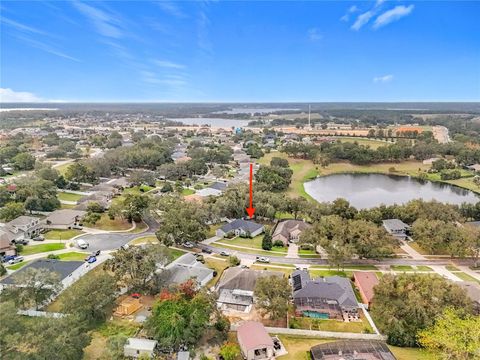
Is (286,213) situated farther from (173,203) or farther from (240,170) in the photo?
(240,170)

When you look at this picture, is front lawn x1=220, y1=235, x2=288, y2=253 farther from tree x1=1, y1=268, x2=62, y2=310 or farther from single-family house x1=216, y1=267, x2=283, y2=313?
tree x1=1, y1=268, x2=62, y2=310

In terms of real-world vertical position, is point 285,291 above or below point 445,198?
above

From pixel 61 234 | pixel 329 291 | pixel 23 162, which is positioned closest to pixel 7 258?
pixel 61 234

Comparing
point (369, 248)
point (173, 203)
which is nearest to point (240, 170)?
point (173, 203)

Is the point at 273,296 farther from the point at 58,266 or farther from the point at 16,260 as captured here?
the point at 16,260

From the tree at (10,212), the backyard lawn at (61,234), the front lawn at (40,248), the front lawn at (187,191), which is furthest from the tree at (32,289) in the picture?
the front lawn at (187,191)

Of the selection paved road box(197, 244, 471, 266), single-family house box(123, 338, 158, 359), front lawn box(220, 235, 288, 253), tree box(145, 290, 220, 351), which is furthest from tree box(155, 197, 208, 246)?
single-family house box(123, 338, 158, 359)
